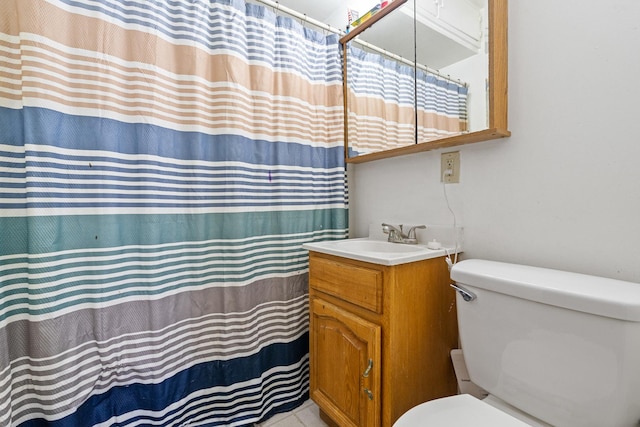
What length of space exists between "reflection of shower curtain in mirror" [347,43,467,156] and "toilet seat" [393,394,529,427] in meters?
0.91

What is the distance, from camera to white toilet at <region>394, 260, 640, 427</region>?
620 millimetres

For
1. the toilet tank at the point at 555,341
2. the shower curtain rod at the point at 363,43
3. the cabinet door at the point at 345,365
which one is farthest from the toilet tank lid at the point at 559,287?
the shower curtain rod at the point at 363,43

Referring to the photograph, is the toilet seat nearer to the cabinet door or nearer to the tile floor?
the cabinet door

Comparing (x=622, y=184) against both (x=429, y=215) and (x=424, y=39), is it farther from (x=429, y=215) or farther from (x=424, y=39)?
(x=424, y=39)

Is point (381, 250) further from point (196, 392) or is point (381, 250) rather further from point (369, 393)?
point (196, 392)

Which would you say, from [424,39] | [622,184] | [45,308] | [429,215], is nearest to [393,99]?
[424,39]

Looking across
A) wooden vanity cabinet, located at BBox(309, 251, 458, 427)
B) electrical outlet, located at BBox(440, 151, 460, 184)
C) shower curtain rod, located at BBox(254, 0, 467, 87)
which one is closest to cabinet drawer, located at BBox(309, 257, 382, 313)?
wooden vanity cabinet, located at BBox(309, 251, 458, 427)

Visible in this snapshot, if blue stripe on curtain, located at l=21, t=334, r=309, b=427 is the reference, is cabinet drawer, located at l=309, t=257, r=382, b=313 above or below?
above

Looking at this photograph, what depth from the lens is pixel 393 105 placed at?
1406mm

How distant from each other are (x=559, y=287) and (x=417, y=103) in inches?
36.1

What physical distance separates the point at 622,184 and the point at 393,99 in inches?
36.6

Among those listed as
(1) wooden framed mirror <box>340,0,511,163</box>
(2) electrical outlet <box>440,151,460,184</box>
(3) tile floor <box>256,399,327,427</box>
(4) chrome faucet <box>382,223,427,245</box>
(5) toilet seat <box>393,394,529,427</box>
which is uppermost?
(1) wooden framed mirror <box>340,0,511,163</box>

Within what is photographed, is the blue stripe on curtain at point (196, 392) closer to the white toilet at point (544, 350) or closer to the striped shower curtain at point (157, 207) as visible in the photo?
the striped shower curtain at point (157, 207)

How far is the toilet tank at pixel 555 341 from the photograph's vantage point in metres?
0.62
